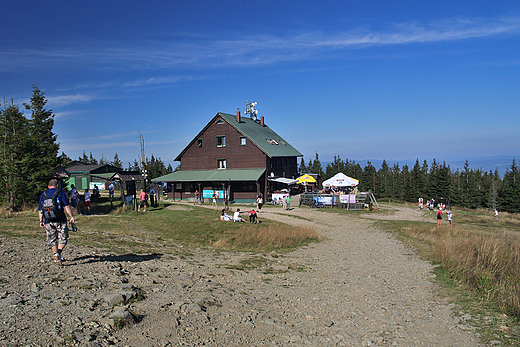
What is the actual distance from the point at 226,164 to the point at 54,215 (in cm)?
3476

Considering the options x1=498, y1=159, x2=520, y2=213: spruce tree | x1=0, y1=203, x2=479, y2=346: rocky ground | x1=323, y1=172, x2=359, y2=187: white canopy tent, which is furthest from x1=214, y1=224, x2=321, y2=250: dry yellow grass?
x1=498, y1=159, x2=520, y2=213: spruce tree

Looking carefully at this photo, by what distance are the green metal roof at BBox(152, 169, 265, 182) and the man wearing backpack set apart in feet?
97.4

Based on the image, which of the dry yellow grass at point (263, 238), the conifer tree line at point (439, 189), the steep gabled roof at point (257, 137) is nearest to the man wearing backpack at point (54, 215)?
the dry yellow grass at point (263, 238)

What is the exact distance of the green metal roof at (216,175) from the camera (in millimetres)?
39125

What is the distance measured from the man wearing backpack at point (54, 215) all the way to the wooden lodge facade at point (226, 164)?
3014 cm

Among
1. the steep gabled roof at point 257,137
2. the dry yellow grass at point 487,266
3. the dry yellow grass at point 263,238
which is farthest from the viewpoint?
the steep gabled roof at point 257,137

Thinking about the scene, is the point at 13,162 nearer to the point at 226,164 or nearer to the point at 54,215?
the point at 54,215

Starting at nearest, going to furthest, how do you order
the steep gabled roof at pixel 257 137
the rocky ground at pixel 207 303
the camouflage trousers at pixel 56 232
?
the rocky ground at pixel 207 303 < the camouflage trousers at pixel 56 232 < the steep gabled roof at pixel 257 137

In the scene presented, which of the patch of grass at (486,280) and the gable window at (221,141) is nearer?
the patch of grass at (486,280)

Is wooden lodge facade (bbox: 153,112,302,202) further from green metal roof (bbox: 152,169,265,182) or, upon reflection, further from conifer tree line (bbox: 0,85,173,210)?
conifer tree line (bbox: 0,85,173,210)

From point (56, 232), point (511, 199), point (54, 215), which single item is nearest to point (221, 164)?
point (56, 232)

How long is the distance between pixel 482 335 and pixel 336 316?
2.86 metres

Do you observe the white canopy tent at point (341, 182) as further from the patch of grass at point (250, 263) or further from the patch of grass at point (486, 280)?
the patch of grass at point (250, 263)

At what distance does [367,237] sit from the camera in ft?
66.8
